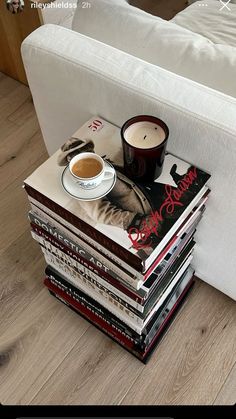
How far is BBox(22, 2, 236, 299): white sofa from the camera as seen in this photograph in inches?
31.9

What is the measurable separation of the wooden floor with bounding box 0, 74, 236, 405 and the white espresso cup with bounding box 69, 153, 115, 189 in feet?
1.91

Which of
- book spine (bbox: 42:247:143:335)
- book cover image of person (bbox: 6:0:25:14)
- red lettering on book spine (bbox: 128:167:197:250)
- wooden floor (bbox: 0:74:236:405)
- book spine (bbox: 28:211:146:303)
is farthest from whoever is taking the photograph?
book cover image of person (bbox: 6:0:25:14)

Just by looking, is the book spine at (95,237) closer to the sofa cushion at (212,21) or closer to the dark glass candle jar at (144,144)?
the dark glass candle jar at (144,144)

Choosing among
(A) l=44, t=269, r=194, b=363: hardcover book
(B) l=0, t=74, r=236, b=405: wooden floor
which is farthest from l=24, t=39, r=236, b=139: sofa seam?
(B) l=0, t=74, r=236, b=405: wooden floor

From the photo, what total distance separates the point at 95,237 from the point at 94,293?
1.03 ft

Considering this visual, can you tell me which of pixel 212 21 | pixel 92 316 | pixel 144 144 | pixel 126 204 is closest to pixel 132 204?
pixel 126 204

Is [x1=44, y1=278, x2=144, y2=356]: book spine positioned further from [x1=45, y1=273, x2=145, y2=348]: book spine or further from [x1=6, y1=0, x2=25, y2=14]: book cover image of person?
[x1=6, y1=0, x2=25, y2=14]: book cover image of person

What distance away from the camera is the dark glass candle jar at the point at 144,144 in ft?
2.59

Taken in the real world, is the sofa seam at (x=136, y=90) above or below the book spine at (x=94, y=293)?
above

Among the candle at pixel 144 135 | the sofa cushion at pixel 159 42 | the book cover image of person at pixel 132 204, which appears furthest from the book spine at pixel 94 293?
the sofa cushion at pixel 159 42

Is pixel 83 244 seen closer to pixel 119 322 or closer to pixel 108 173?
pixel 108 173

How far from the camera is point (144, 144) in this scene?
2.68 feet

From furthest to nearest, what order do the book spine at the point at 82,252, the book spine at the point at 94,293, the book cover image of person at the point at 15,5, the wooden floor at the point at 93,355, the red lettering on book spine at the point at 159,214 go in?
the book cover image of person at the point at 15,5, the wooden floor at the point at 93,355, the book spine at the point at 94,293, the book spine at the point at 82,252, the red lettering on book spine at the point at 159,214

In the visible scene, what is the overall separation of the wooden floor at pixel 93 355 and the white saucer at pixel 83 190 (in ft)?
1.86
